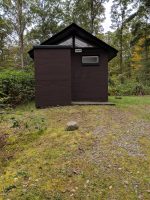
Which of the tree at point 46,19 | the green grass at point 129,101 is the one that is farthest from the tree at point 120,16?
the green grass at point 129,101

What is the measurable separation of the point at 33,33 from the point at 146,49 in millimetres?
11340

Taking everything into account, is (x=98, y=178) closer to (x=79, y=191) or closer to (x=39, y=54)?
(x=79, y=191)

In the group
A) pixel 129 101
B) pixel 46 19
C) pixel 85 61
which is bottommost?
pixel 129 101

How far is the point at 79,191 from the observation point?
407cm

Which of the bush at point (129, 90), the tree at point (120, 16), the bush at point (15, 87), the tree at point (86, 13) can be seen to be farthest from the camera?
the tree at point (120, 16)

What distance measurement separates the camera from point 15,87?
12109 millimetres

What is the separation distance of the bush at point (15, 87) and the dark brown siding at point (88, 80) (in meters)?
2.48

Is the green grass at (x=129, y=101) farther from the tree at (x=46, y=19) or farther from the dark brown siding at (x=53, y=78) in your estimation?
the tree at (x=46, y=19)

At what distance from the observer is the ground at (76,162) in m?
4.07

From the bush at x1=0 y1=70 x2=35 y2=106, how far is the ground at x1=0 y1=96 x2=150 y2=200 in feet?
14.2

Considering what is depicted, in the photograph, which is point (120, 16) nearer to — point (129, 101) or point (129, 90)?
point (129, 90)

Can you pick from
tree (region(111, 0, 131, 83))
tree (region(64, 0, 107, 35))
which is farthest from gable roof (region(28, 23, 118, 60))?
tree (region(111, 0, 131, 83))

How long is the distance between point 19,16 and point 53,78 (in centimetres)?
1335

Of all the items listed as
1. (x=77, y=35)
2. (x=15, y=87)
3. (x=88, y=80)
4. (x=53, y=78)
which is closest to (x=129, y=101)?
(x=88, y=80)
